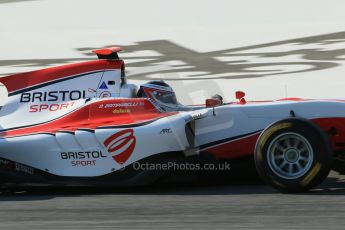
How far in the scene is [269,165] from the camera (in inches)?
254

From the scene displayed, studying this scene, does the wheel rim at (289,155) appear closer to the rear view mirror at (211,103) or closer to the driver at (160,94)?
the rear view mirror at (211,103)

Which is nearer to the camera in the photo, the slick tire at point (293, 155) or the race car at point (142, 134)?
the slick tire at point (293, 155)

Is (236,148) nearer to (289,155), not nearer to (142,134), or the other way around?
(289,155)

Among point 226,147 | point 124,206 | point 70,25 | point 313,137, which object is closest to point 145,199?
point 124,206

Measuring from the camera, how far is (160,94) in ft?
25.0

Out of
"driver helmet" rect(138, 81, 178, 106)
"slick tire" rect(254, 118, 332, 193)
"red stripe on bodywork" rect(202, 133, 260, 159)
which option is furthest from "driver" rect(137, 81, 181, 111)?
"slick tire" rect(254, 118, 332, 193)

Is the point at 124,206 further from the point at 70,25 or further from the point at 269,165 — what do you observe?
the point at 70,25

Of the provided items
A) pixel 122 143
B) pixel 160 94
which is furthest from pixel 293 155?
pixel 160 94

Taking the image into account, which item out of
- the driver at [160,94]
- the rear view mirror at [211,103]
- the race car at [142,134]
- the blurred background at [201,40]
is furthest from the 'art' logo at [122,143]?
the blurred background at [201,40]

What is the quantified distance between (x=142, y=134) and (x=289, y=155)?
135 cm

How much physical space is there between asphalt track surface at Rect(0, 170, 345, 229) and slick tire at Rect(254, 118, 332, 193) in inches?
4.8

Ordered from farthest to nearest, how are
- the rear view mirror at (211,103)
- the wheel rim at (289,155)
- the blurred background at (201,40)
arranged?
the blurred background at (201,40)
the rear view mirror at (211,103)
the wheel rim at (289,155)

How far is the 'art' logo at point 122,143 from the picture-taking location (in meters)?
6.98

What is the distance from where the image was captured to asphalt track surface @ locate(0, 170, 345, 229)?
536 centimetres
